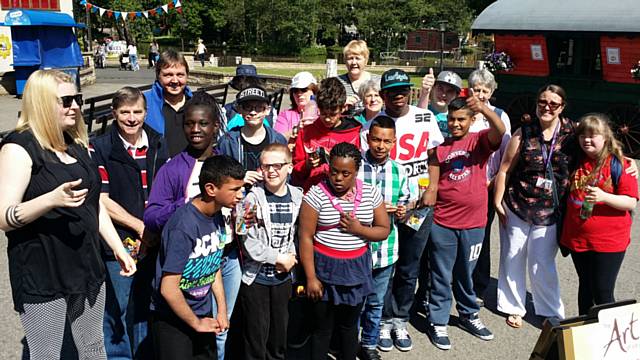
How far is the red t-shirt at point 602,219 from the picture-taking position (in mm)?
3939

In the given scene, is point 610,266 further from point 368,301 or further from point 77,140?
point 77,140

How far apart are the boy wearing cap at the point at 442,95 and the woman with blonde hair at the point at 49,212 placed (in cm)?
269

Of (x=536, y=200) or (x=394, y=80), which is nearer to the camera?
(x=394, y=80)

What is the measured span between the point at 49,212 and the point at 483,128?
3149 millimetres

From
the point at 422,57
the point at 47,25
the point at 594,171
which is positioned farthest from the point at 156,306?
the point at 422,57

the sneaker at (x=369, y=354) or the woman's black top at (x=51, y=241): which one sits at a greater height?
the woman's black top at (x=51, y=241)

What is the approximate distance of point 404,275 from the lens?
13.6 ft

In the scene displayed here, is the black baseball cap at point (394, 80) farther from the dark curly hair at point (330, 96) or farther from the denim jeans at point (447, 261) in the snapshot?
the denim jeans at point (447, 261)

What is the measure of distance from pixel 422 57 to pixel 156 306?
4195 cm

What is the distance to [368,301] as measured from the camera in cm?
388

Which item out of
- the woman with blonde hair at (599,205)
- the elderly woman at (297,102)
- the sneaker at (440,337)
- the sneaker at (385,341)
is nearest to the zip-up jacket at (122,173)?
the elderly woman at (297,102)

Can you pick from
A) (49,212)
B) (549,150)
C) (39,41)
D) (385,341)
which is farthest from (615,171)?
(39,41)

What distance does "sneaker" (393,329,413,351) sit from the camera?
4207mm

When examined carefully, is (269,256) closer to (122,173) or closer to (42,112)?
(122,173)
